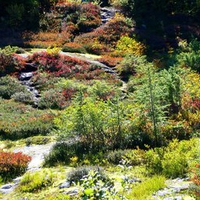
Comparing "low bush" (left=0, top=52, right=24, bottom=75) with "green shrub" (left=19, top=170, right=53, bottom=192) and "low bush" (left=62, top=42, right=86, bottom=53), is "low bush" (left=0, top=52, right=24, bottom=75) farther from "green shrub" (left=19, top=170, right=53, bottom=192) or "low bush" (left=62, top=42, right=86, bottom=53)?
"green shrub" (left=19, top=170, right=53, bottom=192)

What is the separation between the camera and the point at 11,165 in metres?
10.6

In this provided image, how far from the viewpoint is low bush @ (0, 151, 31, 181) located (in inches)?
412

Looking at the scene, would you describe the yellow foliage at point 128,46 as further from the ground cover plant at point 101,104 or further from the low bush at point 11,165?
the low bush at point 11,165

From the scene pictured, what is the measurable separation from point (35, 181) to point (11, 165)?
1583 mm

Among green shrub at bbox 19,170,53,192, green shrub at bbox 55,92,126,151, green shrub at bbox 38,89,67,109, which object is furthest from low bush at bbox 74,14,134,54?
green shrub at bbox 19,170,53,192

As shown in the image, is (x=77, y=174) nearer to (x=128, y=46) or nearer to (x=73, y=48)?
(x=73, y=48)

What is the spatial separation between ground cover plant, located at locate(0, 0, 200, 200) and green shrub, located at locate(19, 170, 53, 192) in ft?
0.09

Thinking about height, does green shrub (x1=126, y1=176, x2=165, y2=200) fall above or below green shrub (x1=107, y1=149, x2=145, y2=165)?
below

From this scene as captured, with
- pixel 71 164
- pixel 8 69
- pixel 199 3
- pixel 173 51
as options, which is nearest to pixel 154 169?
pixel 71 164

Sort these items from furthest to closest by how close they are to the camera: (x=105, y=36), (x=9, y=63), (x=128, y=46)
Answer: (x=105, y=36)
(x=128, y=46)
(x=9, y=63)

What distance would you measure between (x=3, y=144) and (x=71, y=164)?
422cm

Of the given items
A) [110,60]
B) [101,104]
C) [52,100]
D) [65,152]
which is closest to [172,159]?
[65,152]

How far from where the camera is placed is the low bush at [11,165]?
1045cm

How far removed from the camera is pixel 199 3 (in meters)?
32.6
